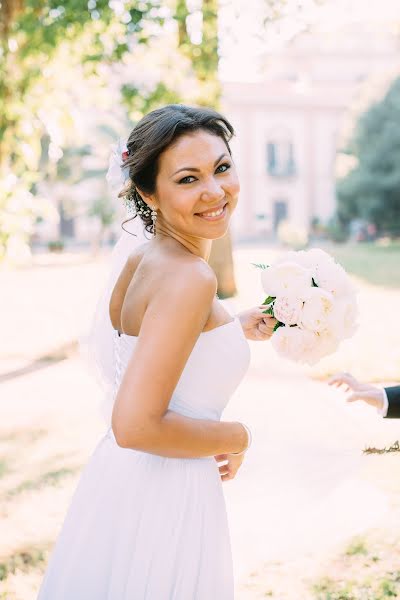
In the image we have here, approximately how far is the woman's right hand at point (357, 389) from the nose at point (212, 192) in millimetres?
842

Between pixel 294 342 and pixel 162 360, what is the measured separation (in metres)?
0.69

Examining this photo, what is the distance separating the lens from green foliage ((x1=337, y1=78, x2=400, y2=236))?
3874 centimetres

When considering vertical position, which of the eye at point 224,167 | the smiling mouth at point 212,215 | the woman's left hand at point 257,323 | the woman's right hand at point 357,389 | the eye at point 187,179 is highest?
the eye at point 224,167

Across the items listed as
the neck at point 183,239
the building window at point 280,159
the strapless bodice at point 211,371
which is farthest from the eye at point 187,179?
the building window at point 280,159

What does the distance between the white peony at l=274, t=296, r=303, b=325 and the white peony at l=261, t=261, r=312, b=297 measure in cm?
2

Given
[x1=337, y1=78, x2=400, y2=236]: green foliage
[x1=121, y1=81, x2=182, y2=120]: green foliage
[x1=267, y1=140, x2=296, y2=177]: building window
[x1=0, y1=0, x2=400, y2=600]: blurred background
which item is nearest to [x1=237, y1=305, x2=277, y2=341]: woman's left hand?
[x1=0, y1=0, x2=400, y2=600]: blurred background

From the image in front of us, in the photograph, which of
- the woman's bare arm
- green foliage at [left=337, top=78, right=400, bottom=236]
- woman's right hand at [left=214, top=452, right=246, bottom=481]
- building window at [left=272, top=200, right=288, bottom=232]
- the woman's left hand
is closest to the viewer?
the woman's bare arm

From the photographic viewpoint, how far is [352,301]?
Result: 2.23 metres

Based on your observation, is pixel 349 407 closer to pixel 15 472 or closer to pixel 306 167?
pixel 15 472

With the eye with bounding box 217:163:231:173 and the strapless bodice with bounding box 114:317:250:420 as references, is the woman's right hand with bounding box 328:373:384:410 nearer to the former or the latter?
the strapless bodice with bounding box 114:317:250:420

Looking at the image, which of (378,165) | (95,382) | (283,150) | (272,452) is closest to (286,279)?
(95,382)

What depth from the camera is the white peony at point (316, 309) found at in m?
2.15

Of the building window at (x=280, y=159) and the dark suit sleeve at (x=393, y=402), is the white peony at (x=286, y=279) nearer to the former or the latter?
the dark suit sleeve at (x=393, y=402)

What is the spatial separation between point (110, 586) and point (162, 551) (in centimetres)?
18
